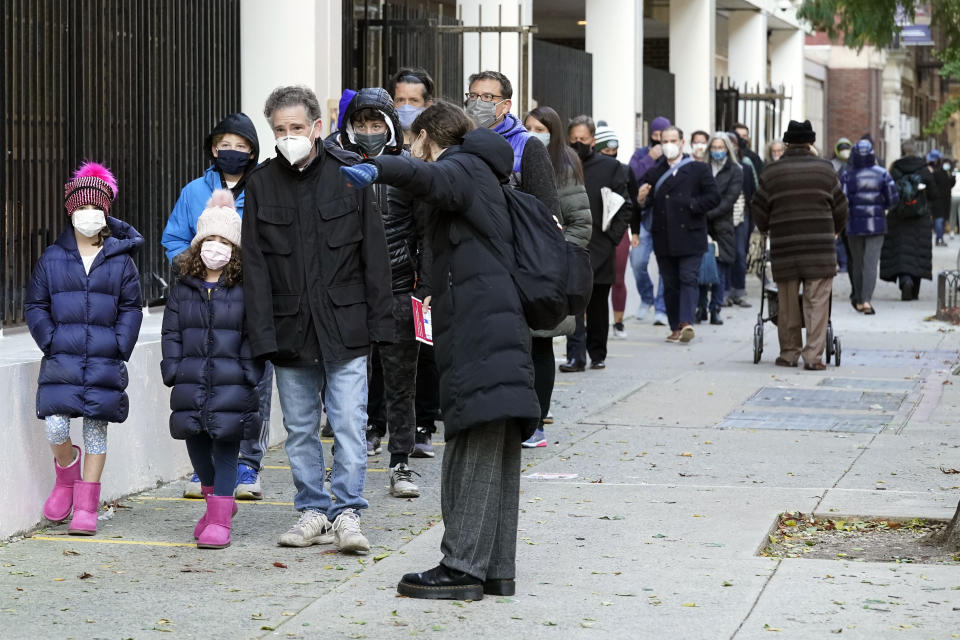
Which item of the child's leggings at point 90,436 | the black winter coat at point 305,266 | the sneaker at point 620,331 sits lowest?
the sneaker at point 620,331

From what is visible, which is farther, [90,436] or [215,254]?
[90,436]

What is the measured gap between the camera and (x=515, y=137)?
26.2 feet

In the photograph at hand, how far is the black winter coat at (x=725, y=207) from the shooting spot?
640 inches

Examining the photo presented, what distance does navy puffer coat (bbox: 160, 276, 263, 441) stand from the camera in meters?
6.37

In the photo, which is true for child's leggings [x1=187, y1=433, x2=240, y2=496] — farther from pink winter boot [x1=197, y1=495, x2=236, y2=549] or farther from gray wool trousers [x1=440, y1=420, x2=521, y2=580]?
gray wool trousers [x1=440, y1=420, x2=521, y2=580]

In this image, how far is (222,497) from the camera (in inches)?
254

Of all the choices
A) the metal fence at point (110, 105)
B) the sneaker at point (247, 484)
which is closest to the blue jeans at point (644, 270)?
the metal fence at point (110, 105)

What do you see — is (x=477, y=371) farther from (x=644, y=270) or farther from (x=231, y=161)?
(x=644, y=270)

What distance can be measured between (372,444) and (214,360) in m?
2.36

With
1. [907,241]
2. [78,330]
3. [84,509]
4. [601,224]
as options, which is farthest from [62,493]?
[907,241]

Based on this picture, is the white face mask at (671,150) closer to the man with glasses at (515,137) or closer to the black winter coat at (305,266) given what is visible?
the man with glasses at (515,137)

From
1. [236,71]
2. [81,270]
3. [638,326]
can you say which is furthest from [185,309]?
[638,326]

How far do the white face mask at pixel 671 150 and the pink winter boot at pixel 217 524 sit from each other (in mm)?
8930

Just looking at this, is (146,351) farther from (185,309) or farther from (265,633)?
(265,633)
